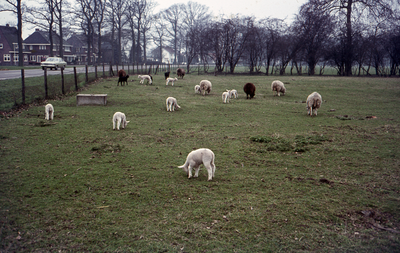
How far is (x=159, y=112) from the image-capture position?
12.5 m

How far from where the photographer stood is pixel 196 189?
16.4 ft

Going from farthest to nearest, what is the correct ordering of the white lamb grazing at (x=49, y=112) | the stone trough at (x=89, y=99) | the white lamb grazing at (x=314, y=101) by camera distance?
the stone trough at (x=89, y=99) < the white lamb grazing at (x=314, y=101) < the white lamb grazing at (x=49, y=112)

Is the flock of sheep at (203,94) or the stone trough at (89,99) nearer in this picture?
the flock of sheep at (203,94)

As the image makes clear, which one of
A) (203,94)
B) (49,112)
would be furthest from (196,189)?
(203,94)

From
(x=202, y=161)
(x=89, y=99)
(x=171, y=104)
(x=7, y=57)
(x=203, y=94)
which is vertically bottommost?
(x=202, y=161)

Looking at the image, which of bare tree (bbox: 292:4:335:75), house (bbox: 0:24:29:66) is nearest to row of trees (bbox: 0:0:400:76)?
bare tree (bbox: 292:4:335:75)

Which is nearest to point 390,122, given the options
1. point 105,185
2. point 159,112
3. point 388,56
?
point 159,112

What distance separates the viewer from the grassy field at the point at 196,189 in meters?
3.63

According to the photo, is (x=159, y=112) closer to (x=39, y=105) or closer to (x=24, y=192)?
(x=39, y=105)

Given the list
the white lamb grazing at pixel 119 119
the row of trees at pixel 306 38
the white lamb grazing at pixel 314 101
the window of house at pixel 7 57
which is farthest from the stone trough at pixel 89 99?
the window of house at pixel 7 57

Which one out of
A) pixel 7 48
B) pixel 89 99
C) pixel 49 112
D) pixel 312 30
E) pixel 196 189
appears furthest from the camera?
pixel 7 48

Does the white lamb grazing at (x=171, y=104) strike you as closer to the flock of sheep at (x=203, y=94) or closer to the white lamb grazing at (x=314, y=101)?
the flock of sheep at (x=203, y=94)

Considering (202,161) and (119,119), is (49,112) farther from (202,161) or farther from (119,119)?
(202,161)

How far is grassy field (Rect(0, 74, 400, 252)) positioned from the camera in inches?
143
